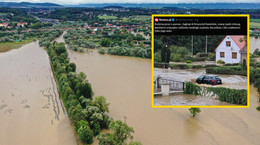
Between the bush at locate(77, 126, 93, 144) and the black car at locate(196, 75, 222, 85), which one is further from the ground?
the black car at locate(196, 75, 222, 85)

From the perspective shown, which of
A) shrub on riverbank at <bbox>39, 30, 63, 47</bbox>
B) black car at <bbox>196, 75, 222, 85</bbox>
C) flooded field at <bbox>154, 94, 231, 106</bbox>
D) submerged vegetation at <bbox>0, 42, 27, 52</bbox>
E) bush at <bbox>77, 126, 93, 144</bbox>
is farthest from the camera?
shrub on riverbank at <bbox>39, 30, 63, 47</bbox>

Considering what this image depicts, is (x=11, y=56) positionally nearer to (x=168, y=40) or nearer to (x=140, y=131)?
(x=140, y=131)

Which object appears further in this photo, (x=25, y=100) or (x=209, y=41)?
(x=25, y=100)

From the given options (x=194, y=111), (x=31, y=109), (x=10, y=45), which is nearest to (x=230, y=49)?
(x=194, y=111)

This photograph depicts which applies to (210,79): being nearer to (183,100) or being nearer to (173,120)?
(183,100)

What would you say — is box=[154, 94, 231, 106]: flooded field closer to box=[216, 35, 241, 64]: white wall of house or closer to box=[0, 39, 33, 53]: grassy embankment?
box=[216, 35, 241, 64]: white wall of house

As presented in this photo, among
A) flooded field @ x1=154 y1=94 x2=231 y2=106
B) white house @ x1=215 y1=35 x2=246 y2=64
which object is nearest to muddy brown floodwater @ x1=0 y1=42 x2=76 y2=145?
flooded field @ x1=154 y1=94 x2=231 y2=106

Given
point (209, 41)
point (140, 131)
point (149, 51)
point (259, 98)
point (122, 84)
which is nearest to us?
point (209, 41)

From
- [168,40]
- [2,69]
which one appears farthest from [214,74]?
[2,69]
